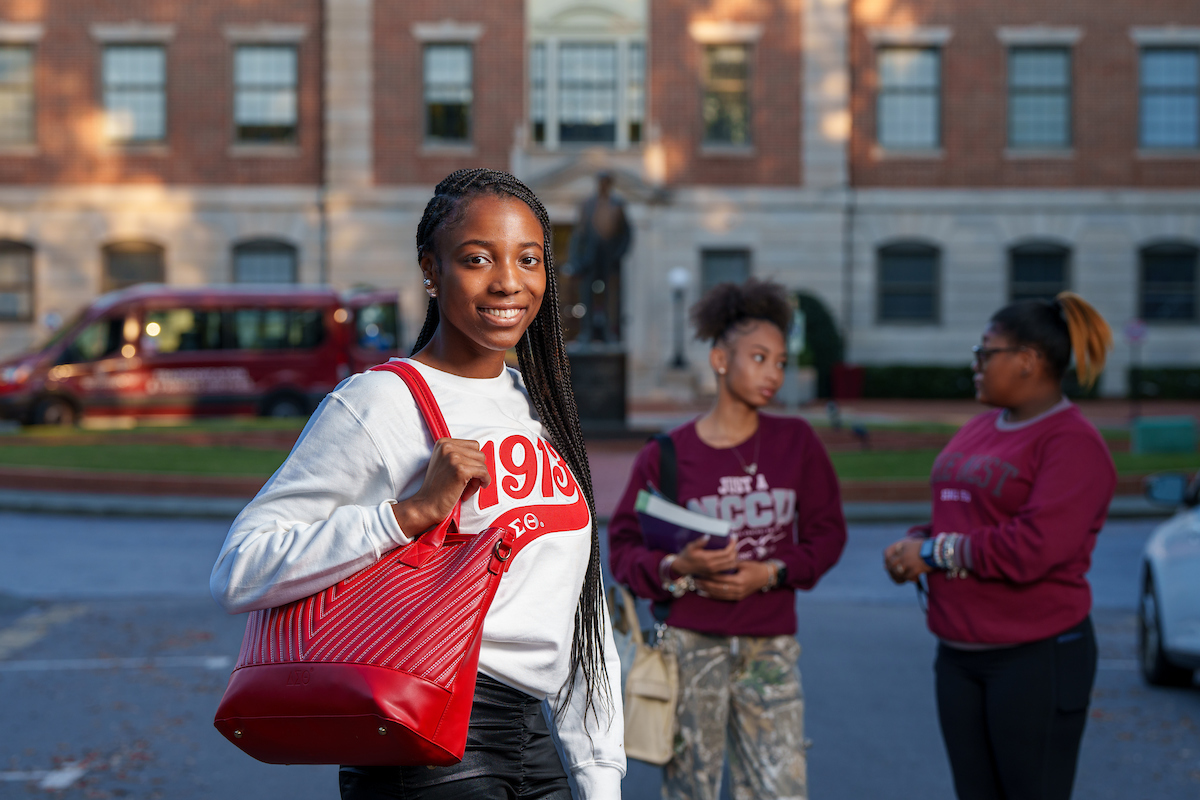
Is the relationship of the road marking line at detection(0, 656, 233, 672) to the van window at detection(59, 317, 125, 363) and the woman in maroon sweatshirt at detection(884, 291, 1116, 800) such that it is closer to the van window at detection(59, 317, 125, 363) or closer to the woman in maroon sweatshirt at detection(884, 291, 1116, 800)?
the woman in maroon sweatshirt at detection(884, 291, 1116, 800)

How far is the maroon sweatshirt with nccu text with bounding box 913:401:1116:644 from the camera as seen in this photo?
3477 millimetres

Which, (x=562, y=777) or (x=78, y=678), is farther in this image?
(x=78, y=678)

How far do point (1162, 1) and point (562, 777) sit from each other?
113 ft

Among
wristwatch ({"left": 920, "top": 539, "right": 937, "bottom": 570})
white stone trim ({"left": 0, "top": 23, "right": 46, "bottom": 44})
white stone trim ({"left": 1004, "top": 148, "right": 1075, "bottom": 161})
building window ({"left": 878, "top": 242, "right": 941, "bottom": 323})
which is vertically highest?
white stone trim ({"left": 0, "top": 23, "right": 46, "bottom": 44})

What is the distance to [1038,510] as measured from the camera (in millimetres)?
3473

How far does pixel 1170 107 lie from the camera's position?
31.9 m

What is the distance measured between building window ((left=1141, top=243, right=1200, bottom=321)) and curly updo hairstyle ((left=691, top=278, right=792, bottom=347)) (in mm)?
31228

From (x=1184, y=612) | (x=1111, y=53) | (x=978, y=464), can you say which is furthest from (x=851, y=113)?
(x=978, y=464)

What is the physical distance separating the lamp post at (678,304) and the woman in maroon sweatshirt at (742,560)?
2604 cm

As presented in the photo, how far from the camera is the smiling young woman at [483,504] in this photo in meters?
2.05

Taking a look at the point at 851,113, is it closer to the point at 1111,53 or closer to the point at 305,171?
the point at 1111,53

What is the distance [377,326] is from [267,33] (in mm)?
9708

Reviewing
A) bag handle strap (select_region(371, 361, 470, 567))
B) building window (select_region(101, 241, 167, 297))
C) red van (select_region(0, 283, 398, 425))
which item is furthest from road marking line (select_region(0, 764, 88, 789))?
building window (select_region(101, 241, 167, 297))

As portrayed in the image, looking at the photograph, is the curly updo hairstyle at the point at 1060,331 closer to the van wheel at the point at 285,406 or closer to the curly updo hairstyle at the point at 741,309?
the curly updo hairstyle at the point at 741,309
